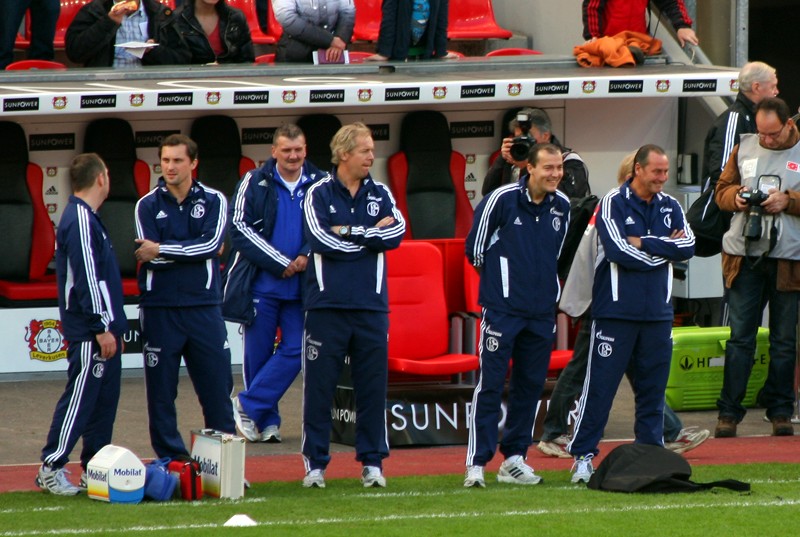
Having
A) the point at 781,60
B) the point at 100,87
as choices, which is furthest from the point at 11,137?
the point at 781,60

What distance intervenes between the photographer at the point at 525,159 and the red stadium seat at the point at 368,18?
6.22m

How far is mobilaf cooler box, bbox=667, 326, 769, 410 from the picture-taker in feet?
35.1

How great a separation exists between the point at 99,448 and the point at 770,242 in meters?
4.40

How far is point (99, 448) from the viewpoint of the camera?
8.09 m

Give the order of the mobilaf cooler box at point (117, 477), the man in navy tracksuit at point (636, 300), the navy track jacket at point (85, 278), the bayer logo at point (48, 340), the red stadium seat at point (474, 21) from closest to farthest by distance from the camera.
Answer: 1. the mobilaf cooler box at point (117, 477)
2. the navy track jacket at point (85, 278)
3. the man in navy tracksuit at point (636, 300)
4. the bayer logo at point (48, 340)
5. the red stadium seat at point (474, 21)

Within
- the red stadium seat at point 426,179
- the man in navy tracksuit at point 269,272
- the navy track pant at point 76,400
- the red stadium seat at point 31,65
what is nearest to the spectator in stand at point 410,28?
the red stadium seat at point 426,179

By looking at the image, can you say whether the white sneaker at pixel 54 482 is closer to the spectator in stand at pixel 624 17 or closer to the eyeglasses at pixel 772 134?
the eyeglasses at pixel 772 134

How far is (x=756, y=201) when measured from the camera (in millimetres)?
9414

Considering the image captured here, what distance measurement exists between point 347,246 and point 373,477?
1270 mm

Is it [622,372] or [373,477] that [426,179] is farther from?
[373,477]

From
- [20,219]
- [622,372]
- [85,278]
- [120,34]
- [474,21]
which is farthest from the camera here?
[474,21]

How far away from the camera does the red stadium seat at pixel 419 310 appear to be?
9.76m

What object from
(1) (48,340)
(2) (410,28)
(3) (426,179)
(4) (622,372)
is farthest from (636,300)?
(2) (410,28)

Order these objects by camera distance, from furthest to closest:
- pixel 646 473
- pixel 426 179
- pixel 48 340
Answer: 1. pixel 426 179
2. pixel 48 340
3. pixel 646 473
